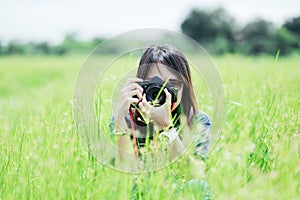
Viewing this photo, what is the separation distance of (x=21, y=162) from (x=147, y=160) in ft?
1.63

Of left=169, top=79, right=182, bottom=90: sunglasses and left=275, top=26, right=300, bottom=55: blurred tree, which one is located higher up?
left=169, top=79, right=182, bottom=90: sunglasses

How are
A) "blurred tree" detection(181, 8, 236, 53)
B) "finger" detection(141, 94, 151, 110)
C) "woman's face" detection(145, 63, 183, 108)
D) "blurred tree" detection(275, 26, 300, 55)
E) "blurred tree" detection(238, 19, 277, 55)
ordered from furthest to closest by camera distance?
"blurred tree" detection(181, 8, 236, 53) < "blurred tree" detection(238, 19, 277, 55) < "blurred tree" detection(275, 26, 300, 55) < "woman's face" detection(145, 63, 183, 108) < "finger" detection(141, 94, 151, 110)

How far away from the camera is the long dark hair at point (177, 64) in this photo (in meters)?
1.54

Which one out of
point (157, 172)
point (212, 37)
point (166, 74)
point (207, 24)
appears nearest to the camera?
point (157, 172)

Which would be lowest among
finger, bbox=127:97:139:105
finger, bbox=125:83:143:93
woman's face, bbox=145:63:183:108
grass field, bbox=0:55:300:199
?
grass field, bbox=0:55:300:199

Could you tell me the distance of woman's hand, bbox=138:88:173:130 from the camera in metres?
1.37

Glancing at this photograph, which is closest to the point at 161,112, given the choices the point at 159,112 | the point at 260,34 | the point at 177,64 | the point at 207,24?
the point at 159,112

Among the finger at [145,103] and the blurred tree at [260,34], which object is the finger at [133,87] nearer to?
the finger at [145,103]

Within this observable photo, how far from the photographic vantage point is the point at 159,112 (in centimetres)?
139

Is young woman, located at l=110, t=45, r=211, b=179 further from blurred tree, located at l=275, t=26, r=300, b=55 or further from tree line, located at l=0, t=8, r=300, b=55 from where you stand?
tree line, located at l=0, t=8, r=300, b=55

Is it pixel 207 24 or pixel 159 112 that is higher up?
pixel 159 112

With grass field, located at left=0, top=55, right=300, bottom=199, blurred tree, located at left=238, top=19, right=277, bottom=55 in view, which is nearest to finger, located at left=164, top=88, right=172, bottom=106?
grass field, located at left=0, top=55, right=300, bottom=199

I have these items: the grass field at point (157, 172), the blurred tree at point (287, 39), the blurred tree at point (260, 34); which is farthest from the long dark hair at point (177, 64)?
the blurred tree at point (260, 34)

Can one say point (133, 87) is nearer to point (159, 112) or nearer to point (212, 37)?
point (159, 112)
